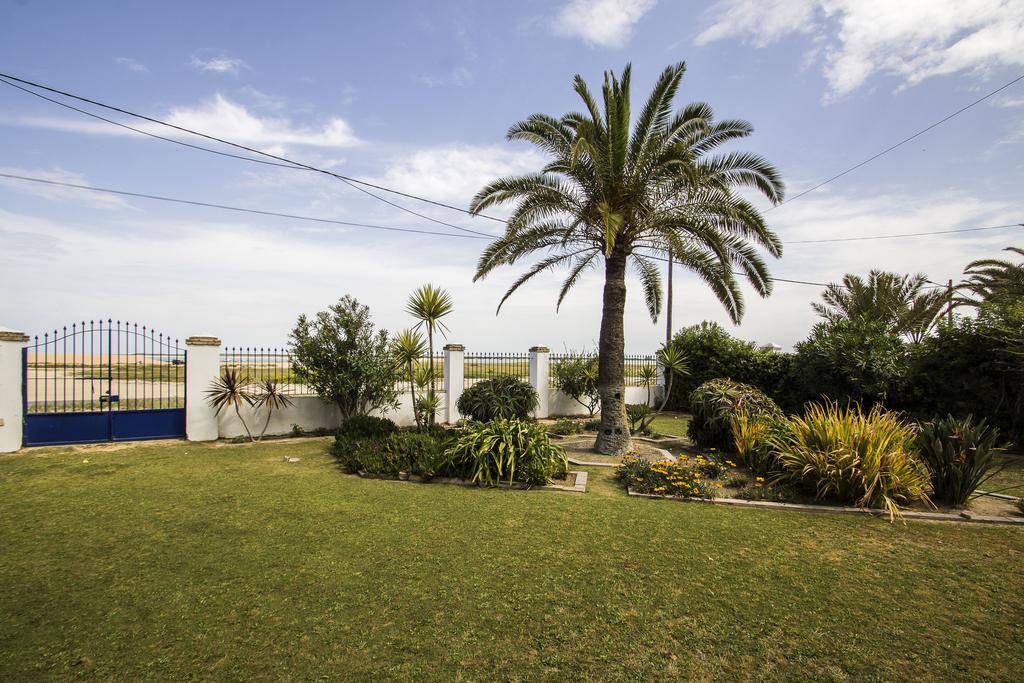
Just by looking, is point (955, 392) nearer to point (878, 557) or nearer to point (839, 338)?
point (839, 338)

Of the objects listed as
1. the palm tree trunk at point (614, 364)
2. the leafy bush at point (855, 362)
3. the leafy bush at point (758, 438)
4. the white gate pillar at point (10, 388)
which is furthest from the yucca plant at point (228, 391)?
the leafy bush at point (855, 362)

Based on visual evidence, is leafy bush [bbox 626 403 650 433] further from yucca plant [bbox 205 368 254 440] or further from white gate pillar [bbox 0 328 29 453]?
white gate pillar [bbox 0 328 29 453]

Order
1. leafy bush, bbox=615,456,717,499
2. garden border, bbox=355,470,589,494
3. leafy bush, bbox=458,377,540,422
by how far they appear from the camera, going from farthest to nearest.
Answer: leafy bush, bbox=458,377,540,422 < garden border, bbox=355,470,589,494 < leafy bush, bbox=615,456,717,499

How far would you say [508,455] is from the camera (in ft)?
25.5

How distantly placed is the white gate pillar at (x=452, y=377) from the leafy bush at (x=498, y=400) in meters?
2.24

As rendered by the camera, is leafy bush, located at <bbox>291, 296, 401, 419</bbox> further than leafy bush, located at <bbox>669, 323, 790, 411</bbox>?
No

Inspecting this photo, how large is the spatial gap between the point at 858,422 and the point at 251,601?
777 centimetres

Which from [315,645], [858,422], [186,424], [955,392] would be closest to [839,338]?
[955,392]

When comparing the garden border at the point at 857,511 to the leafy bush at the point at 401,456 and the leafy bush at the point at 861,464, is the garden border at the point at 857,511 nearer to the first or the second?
the leafy bush at the point at 861,464

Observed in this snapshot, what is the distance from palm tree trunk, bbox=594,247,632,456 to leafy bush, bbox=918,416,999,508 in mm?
4658

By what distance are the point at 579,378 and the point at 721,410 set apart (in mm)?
6798

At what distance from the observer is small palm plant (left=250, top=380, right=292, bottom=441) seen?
11649 millimetres

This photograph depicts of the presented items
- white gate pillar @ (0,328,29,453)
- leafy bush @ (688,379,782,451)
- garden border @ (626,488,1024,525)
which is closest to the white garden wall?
white gate pillar @ (0,328,29,453)

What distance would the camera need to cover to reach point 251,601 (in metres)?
3.81
